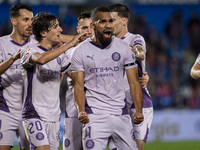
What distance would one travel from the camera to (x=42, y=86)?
6480mm

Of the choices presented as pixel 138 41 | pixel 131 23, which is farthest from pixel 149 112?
pixel 131 23

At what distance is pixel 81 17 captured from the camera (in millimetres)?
7922

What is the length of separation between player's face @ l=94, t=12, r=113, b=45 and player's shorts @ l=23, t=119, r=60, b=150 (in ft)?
4.47

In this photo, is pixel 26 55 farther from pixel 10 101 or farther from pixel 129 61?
pixel 129 61

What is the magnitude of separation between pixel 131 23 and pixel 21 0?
458 centimetres

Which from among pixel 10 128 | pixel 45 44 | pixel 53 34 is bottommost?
pixel 10 128

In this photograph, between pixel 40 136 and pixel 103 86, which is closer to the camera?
pixel 103 86

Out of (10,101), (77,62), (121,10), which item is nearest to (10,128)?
(10,101)

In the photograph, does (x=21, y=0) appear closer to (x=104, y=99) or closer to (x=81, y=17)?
(x=81, y=17)

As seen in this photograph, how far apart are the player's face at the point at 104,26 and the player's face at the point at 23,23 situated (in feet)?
5.31

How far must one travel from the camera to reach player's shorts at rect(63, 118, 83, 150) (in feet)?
24.8

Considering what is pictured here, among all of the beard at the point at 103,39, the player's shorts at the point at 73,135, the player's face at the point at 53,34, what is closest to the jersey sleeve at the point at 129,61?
the beard at the point at 103,39

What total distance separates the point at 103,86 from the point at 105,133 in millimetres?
597

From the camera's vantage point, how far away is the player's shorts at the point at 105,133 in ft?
A: 19.7
